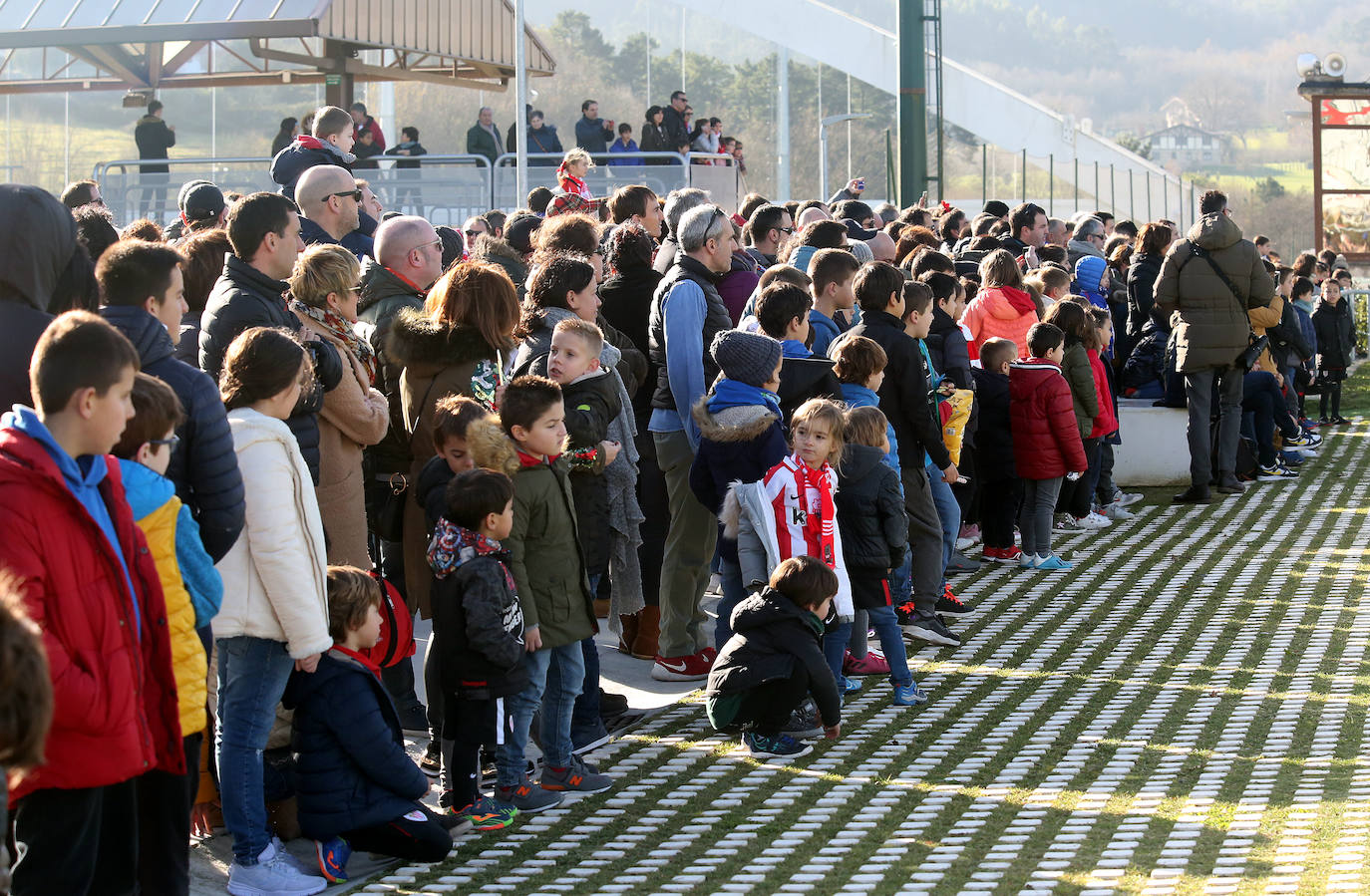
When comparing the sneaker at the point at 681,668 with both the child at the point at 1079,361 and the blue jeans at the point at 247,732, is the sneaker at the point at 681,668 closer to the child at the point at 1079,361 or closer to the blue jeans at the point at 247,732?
the blue jeans at the point at 247,732

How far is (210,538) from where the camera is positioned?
4301mm

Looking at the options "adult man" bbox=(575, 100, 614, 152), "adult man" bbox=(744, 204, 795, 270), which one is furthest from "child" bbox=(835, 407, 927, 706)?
"adult man" bbox=(575, 100, 614, 152)

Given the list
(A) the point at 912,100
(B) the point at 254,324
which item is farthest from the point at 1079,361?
(A) the point at 912,100

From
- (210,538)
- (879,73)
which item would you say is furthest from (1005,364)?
(879,73)

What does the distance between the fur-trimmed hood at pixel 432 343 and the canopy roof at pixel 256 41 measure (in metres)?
14.1

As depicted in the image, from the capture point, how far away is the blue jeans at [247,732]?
457 centimetres

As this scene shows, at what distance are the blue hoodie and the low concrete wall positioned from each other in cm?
943

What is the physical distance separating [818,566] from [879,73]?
43831mm

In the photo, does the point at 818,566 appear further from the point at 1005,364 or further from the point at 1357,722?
the point at 1005,364

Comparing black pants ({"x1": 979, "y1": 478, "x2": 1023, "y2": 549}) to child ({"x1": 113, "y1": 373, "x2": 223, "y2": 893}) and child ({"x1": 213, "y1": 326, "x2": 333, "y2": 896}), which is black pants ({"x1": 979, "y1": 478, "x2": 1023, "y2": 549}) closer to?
child ({"x1": 213, "y1": 326, "x2": 333, "y2": 896})

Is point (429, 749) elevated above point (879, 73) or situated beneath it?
situated beneath

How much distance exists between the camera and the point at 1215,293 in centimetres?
1152

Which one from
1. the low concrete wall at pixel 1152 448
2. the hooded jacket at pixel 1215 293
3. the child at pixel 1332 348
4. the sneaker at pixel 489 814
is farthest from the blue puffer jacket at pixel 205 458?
the child at pixel 1332 348

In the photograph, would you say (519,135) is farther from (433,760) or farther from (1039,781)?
(1039,781)
